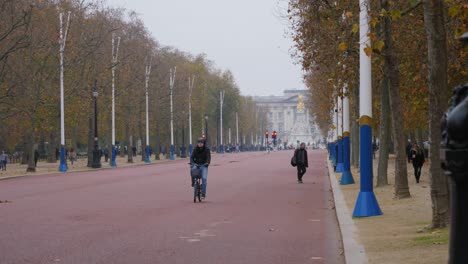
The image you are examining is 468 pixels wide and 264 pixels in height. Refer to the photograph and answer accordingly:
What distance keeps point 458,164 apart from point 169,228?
11.5m

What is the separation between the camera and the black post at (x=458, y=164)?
4.33 meters

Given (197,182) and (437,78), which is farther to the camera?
(197,182)

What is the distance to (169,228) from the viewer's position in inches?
612

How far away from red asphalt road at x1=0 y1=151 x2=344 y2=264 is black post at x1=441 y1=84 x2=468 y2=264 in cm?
657

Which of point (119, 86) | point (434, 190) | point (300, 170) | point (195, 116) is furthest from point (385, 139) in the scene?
point (195, 116)

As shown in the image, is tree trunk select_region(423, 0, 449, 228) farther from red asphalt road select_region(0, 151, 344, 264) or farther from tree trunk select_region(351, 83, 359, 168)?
tree trunk select_region(351, 83, 359, 168)

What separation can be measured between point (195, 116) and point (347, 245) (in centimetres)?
9953

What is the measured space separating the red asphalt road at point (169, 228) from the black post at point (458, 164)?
21.5ft

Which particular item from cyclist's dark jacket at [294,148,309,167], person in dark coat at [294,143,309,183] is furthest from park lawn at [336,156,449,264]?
cyclist's dark jacket at [294,148,309,167]

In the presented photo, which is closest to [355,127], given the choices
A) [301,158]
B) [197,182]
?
[301,158]

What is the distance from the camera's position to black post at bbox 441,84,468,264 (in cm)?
433

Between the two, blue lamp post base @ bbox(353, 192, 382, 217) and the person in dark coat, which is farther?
the person in dark coat

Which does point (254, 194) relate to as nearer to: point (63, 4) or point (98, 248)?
point (98, 248)

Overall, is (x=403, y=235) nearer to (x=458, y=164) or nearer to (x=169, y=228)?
(x=169, y=228)
